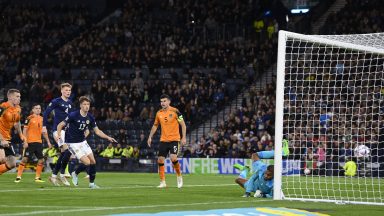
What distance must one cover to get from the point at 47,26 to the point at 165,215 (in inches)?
1559

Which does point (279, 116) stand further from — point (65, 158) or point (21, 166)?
point (21, 166)

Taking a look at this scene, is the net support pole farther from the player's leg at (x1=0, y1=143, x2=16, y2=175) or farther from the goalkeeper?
the player's leg at (x1=0, y1=143, x2=16, y2=175)

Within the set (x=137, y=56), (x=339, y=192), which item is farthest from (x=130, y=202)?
(x=137, y=56)

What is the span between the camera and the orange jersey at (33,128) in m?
26.0

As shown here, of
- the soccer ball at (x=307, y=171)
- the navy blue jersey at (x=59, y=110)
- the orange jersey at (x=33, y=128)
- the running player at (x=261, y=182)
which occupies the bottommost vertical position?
the soccer ball at (x=307, y=171)

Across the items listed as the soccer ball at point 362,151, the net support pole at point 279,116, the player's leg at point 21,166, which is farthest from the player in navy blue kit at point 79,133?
the soccer ball at point 362,151

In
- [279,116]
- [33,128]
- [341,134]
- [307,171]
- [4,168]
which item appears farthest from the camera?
[307,171]

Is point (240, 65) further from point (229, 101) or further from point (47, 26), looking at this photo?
point (47, 26)

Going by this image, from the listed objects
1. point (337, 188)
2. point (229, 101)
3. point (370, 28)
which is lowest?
point (337, 188)

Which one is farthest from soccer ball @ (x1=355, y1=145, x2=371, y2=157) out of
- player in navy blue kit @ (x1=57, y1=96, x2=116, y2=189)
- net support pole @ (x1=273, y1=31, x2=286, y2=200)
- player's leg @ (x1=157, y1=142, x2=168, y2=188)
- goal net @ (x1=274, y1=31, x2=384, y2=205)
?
net support pole @ (x1=273, y1=31, x2=286, y2=200)

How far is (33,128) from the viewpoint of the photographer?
86.1 ft

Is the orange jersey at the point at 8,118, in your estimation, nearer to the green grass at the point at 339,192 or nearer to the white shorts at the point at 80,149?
the white shorts at the point at 80,149

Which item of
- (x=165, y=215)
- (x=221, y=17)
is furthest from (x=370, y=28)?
(x=165, y=215)

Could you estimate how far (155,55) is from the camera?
4531 centimetres
